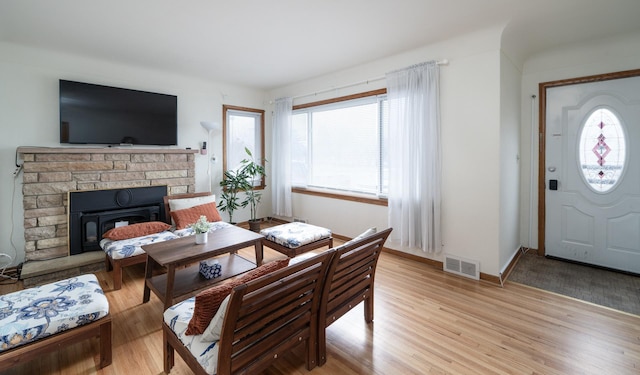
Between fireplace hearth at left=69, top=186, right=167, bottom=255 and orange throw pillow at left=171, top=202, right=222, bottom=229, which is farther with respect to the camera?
orange throw pillow at left=171, top=202, right=222, bottom=229

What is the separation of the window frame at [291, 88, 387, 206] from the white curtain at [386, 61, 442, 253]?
1.00 ft

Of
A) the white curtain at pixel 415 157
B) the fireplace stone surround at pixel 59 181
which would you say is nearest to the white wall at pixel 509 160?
the white curtain at pixel 415 157

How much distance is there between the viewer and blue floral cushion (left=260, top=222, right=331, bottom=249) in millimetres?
3111

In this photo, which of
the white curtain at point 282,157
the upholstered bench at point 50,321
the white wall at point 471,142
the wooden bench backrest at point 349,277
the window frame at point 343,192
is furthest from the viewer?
the white curtain at point 282,157

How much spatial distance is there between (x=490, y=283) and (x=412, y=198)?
1.16 metres

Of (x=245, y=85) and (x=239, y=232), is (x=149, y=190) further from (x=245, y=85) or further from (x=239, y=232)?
(x=245, y=85)

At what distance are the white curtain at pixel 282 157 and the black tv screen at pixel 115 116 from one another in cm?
167

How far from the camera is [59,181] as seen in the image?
134 inches

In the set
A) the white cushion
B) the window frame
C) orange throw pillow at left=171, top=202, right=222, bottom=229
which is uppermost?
the window frame

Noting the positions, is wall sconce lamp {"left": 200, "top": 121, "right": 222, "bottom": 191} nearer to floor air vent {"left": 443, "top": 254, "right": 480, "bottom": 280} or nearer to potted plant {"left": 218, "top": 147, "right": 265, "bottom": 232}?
potted plant {"left": 218, "top": 147, "right": 265, "bottom": 232}

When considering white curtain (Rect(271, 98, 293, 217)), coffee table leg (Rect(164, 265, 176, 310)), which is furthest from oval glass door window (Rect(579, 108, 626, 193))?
coffee table leg (Rect(164, 265, 176, 310))

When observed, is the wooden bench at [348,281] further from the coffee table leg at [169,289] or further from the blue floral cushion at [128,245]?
the blue floral cushion at [128,245]

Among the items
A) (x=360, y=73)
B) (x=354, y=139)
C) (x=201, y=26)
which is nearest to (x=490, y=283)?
(x=354, y=139)

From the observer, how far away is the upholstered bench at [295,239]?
10.1 ft
